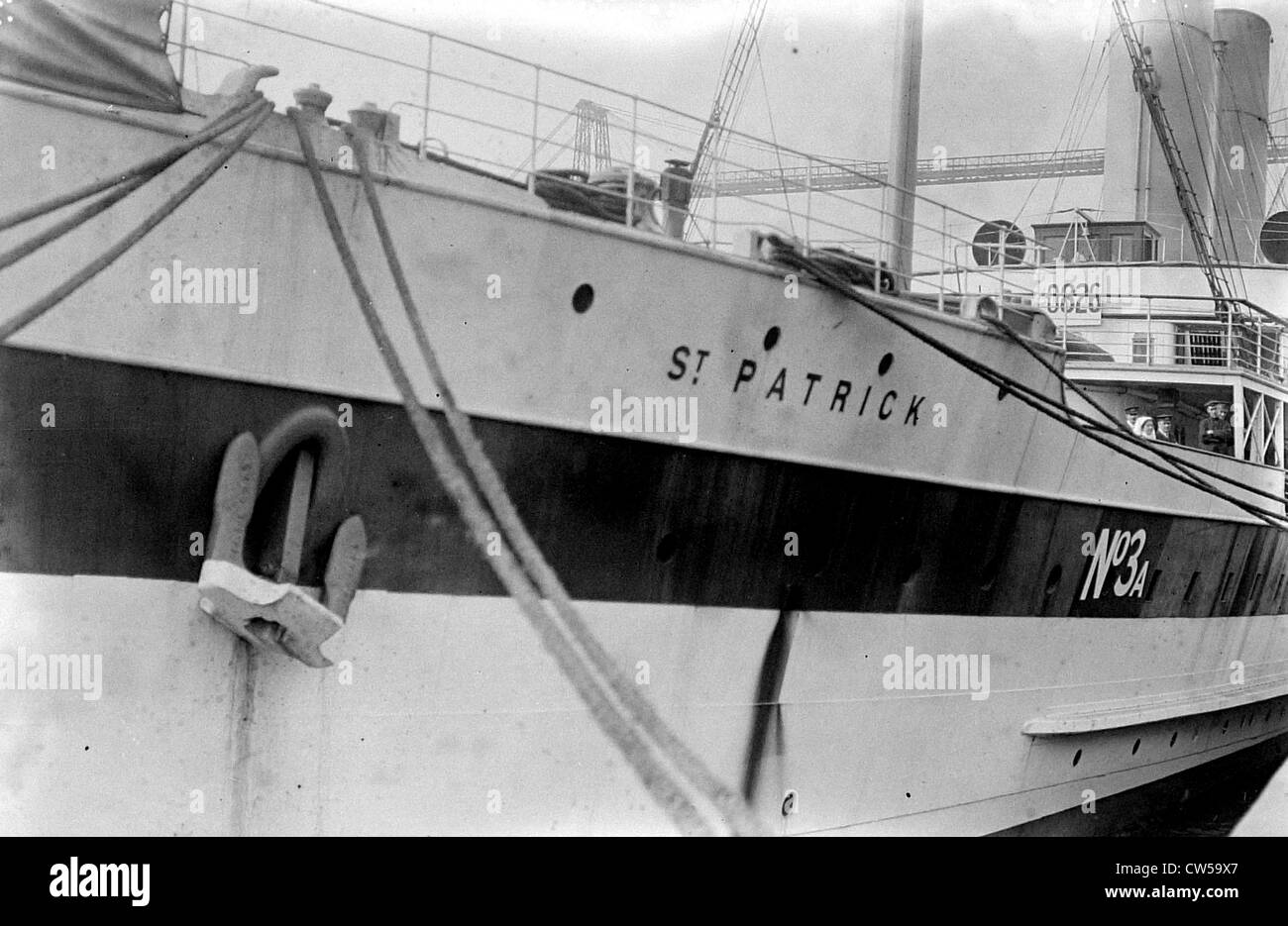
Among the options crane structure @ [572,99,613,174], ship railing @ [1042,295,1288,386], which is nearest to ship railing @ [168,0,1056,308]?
crane structure @ [572,99,613,174]

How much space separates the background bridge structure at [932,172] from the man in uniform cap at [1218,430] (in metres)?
2.80

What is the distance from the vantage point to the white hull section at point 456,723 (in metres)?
5.24

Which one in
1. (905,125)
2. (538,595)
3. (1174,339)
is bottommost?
(538,595)

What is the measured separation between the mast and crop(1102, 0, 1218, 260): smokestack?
28.3 ft

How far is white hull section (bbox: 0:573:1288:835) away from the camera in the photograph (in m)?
5.24

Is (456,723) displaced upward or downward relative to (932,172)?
downward

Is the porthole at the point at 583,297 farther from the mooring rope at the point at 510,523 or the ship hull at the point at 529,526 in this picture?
the mooring rope at the point at 510,523

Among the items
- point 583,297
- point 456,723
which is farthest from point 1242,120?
point 456,723

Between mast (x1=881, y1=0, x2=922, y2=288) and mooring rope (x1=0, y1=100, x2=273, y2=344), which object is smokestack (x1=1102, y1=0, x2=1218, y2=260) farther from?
mooring rope (x1=0, y1=100, x2=273, y2=344)

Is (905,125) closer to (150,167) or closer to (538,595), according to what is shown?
(538,595)

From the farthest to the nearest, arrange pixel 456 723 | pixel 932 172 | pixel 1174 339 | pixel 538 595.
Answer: pixel 1174 339 < pixel 932 172 < pixel 538 595 < pixel 456 723

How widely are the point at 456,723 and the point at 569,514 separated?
3.71 ft

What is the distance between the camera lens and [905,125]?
29.1 ft
